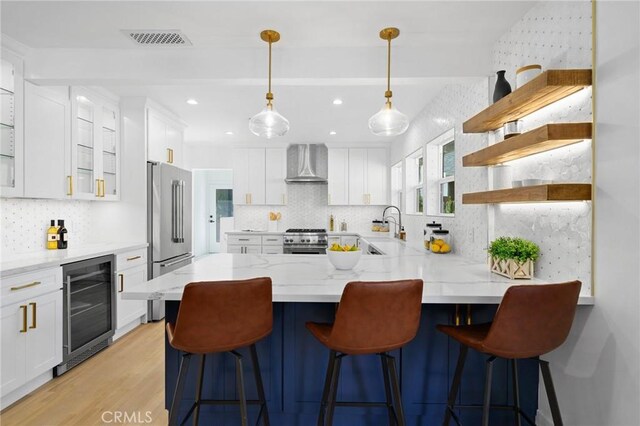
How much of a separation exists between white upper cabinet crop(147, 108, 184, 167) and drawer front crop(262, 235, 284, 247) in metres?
1.82

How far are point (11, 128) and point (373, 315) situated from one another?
3.09 m

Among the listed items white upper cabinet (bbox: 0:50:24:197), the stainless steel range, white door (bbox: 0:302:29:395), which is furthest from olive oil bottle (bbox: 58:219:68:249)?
the stainless steel range

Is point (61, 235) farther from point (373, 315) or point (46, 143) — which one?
point (373, 315)

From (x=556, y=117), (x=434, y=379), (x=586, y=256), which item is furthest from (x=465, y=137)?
(x=434, y=379)

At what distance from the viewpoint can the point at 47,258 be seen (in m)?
2.69

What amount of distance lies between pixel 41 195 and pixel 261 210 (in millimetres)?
3667

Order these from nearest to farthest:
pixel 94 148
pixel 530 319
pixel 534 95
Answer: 1. pixel 530 319
2. pixel 534 95
3. pixel 94 148

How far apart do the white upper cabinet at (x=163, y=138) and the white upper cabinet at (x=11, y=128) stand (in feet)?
4.36

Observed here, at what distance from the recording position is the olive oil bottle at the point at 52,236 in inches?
127

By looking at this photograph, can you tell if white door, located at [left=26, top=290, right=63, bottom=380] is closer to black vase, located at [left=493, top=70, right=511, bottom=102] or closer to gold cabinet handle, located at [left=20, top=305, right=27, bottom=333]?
gold cabinet handle, located at [left=20, top=305, right=27, bottom=333]

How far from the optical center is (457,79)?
8.55ft

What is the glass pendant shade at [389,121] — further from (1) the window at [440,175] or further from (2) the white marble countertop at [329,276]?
(1) the window at [440,175]

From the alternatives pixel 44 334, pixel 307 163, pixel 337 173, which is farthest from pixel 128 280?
pixel 337 173

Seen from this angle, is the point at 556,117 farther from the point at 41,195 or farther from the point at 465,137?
the point at 41,195
